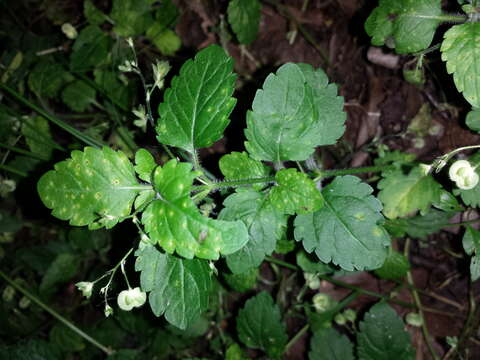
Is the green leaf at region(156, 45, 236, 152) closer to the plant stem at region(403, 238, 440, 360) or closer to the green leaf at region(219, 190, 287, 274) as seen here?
the green leaf at region(219, 190, 287, 274)

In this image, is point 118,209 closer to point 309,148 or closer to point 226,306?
point 309,148

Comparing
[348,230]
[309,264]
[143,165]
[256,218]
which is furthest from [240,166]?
[309,264]

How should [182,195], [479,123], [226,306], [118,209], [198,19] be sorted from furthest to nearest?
[198,19] → [226,306] → [479,123] → [118,209] → [182,195]

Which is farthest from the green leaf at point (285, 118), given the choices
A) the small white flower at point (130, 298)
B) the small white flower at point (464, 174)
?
the small white flower at point (130, 298)

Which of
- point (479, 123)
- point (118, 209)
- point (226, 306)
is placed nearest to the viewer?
point (118, 209)

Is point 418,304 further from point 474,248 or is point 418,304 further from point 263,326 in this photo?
point 263,326

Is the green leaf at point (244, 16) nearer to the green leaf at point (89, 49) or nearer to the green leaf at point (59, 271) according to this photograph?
the green leaf at point (89, 49)

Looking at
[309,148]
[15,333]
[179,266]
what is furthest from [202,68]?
[15,333]
